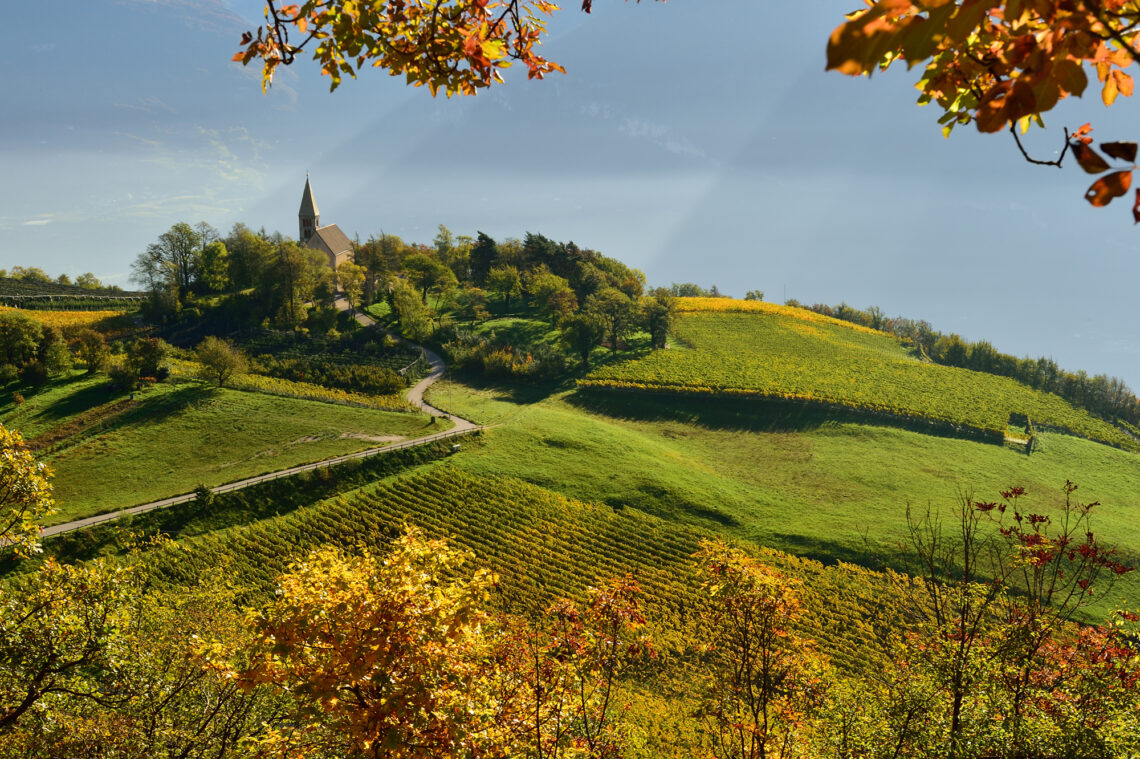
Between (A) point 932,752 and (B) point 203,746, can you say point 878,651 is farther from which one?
(B) point 203,746

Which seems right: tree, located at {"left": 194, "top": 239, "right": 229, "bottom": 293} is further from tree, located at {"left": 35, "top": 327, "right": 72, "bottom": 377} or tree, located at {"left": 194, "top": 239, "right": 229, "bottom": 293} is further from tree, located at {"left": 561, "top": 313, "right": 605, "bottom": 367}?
tree, located at {"left": 561, "top": 313, "right": 605, "bottom": 367}

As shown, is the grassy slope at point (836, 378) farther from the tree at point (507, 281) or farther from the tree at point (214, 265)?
the tree at point (214, 265)

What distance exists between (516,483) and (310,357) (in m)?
28.2

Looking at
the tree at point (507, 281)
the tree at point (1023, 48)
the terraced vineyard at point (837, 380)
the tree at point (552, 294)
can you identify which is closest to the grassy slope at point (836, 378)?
the terraced vineyard at point (837, 380)

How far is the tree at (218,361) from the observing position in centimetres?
4000

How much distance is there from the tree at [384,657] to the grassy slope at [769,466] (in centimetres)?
2636

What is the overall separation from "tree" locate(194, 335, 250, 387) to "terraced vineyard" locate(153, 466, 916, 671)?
18.3 m

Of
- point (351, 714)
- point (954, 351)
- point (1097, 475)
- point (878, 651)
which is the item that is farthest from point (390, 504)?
point (954, 351)

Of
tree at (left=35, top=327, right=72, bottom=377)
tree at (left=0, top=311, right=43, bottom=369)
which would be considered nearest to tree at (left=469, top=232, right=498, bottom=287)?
tree at (left=35, top=327, right=72, bottom=377)

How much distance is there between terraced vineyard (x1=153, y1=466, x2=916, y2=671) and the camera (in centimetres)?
2369

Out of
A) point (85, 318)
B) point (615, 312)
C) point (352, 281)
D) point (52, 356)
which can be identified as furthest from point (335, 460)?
point (85, 318)

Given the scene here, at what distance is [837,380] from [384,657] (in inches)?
2223

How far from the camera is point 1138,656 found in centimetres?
757

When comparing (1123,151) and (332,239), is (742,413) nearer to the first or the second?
(1123,151)
